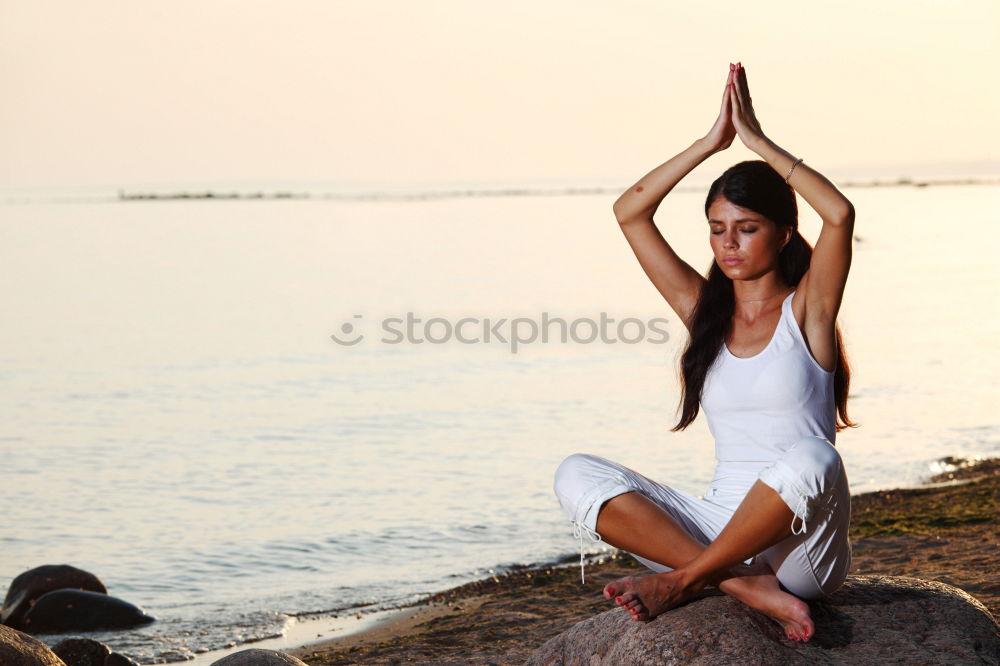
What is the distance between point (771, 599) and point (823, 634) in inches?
11.3

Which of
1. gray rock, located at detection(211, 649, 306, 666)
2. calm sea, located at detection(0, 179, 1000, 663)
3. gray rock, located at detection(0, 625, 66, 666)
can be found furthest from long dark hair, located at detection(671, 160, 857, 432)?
gray rock, located at detection(0, 625, 66, 666)

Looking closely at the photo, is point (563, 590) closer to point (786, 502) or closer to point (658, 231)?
point (658, 231)

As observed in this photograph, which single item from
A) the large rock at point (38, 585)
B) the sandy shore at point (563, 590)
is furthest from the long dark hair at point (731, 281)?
the large rock at point (38, 585)

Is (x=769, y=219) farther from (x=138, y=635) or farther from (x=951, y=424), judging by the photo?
(x=951, y=424)

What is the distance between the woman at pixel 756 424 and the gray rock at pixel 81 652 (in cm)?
372

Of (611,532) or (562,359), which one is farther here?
(562,359)

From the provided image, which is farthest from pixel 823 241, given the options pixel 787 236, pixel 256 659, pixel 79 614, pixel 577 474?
pixel 79 614

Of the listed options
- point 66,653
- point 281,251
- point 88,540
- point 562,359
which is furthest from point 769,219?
point 281,251

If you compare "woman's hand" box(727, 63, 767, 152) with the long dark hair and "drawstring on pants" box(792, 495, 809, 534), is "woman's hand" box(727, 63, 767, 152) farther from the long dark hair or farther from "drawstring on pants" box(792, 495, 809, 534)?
"drawstring on pants" box(792, 495, 809, 534)

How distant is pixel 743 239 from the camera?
4.58 metres

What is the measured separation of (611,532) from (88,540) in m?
7.05

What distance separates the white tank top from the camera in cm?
431

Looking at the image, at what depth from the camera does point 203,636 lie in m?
7.98

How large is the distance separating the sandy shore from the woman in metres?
2.09
